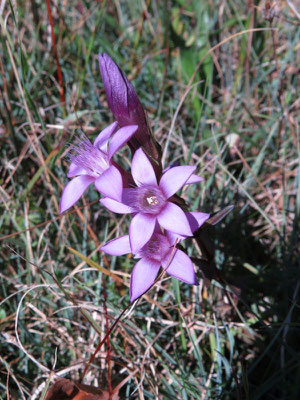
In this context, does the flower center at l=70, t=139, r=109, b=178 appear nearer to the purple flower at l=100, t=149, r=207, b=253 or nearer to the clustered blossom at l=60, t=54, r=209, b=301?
the clustered blossom at l=60, t=54, r=209, b=301

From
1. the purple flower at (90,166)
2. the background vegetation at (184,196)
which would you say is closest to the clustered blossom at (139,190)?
the purple flower at (90,166)

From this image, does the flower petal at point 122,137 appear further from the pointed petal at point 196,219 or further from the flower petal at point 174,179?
the pointed petal at point 196,219

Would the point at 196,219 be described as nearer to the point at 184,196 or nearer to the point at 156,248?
the point at 156,248

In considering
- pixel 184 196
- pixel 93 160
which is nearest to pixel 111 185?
pixel 93 160

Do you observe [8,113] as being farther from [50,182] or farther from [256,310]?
[256,310]

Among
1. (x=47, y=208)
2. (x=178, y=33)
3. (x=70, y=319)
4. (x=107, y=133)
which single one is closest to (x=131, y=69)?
(x=178, y=33)

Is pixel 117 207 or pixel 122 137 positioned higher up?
pixel 122 137
